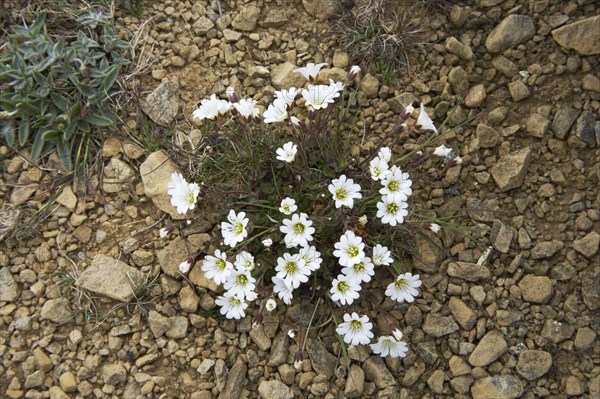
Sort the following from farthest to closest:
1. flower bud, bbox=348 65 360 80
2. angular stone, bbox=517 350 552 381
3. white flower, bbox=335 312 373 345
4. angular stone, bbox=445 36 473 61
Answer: angular stone, bbox=445 36 473 61 → flower bud, bbox=348 65 360 80 → angular stone, bbox=517 350 552 381 → white flower, bbox=335 312 373 345

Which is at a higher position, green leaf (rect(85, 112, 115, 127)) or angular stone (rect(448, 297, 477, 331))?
green leaf (rect(85, 112, 115, 127))

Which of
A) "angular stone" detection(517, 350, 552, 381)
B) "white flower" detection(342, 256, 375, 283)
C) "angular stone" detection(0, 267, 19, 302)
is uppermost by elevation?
"white flower" detection(342, 256, 375, 283)

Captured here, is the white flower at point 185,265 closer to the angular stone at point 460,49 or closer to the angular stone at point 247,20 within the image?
the angular stone at point 247,20

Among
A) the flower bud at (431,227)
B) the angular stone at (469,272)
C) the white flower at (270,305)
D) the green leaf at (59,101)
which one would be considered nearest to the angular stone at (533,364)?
the angular stone at (469,272)

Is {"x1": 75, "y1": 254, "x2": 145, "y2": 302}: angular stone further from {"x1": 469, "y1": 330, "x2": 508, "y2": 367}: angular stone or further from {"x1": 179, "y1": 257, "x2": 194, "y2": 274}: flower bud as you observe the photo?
{"x1": 469, "y1": 330, "x2": 508, "y2": 367}: angular stone

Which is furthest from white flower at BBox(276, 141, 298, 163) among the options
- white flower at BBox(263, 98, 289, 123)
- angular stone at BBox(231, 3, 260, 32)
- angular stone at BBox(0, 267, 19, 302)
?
angular stone at BBox(0, 267, 19, 302)

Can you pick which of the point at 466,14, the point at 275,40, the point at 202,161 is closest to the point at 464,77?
the point at 466,14

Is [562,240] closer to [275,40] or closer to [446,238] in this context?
[446,238]
